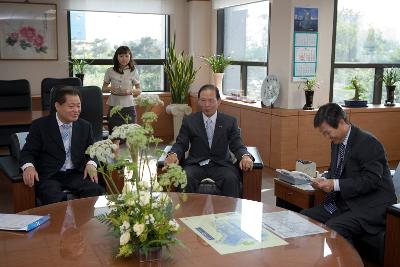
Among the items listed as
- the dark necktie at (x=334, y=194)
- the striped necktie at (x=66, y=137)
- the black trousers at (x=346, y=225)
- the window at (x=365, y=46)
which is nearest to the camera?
the black trousers at (x=346, y=225)

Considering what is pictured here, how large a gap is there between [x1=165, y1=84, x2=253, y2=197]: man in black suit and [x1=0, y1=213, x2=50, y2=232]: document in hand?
4.79 ft

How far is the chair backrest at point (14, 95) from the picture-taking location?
5492 mm

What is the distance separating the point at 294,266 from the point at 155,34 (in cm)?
629

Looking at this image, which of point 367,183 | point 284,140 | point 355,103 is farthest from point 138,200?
point 355,103

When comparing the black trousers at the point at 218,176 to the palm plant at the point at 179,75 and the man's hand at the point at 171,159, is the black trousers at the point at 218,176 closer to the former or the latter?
the man's hand at the point at 171,159

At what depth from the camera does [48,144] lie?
335 cm

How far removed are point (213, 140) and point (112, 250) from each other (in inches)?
73.2

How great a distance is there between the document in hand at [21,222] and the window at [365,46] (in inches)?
176

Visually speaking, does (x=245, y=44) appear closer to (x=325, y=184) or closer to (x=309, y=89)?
(x=309, y=89)

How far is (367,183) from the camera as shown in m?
2.68

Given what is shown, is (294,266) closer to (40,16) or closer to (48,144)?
(48,144)

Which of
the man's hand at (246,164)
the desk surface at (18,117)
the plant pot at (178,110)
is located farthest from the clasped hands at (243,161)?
the plant pot at (178,110)

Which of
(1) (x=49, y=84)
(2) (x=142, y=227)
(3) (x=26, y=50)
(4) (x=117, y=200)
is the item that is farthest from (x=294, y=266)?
(3) (x=26, y=50)

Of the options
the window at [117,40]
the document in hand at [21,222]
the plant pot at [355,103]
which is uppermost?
the window at [117,40]
